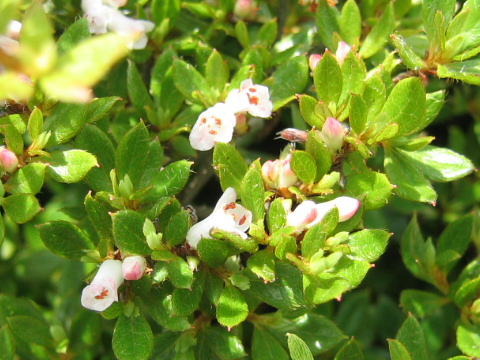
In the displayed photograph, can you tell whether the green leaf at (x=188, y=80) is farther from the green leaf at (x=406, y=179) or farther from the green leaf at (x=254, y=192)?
the green leaf at (x=406, y=179)

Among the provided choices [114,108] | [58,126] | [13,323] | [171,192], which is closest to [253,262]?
[171,192]

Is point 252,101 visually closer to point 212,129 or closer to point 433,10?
point 212,129

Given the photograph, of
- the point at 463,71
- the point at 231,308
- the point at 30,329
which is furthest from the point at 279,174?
the point at 30,329

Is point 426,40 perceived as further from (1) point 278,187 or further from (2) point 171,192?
(2) point 171,192

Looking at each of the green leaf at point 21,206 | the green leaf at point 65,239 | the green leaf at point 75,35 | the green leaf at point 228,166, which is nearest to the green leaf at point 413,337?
the green leaf at point 228,166

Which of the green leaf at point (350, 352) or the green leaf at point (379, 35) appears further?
the green leaf at point (379, 35)
